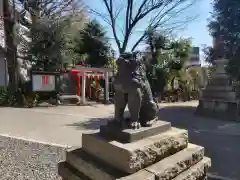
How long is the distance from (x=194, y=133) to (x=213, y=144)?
137 cm

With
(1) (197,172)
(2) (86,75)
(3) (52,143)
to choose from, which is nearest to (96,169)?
(1) (197,172)

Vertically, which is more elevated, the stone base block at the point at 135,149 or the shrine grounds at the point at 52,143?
the stone base block at the point at 135,149

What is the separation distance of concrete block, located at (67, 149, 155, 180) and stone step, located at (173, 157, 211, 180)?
404 millimetres

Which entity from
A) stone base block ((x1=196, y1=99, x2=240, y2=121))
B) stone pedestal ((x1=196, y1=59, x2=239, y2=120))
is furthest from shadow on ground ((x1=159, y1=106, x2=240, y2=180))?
stone pedestal ((x1=196, y1=59, x2=239, y2=120))

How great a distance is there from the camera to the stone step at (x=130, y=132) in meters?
2.22

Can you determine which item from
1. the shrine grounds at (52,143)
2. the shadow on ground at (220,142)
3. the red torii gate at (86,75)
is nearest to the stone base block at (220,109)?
the shadow on ground at (220,142)

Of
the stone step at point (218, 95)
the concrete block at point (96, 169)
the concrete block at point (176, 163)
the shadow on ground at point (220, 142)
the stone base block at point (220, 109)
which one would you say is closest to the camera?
the concrete block at point (96, 169)

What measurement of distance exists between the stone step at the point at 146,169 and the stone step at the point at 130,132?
25cm

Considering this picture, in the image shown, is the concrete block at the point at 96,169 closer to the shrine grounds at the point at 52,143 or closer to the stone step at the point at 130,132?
the stone step at the point at 130,132

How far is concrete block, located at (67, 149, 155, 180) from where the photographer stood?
201 centimetres

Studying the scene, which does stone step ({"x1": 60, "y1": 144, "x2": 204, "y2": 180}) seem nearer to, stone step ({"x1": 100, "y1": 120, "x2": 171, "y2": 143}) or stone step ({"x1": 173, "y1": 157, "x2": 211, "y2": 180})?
stone step ({"x1": 173, "y1": 157, "x2": 211, "y2": 180})

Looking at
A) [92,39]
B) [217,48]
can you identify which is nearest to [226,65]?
[217,48]

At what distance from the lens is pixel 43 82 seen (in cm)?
1377

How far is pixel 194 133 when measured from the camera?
7.80 m
